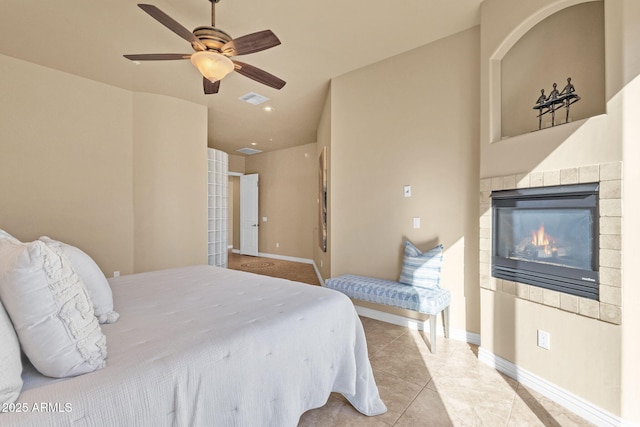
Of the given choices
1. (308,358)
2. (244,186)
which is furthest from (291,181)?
(308,358)

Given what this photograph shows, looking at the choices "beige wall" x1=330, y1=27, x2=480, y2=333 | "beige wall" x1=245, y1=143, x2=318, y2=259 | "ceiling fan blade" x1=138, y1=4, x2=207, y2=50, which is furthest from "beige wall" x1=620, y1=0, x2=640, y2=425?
"beige wall" x1=245, y1=143, x2=318, y2=259

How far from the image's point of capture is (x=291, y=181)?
7043mm

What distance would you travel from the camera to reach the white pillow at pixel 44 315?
898mm

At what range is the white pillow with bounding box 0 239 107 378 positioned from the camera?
898mm

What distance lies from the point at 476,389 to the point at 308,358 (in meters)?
1.35

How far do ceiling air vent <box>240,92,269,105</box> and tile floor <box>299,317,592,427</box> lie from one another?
3.60 meters

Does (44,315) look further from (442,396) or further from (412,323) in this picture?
(412,323)

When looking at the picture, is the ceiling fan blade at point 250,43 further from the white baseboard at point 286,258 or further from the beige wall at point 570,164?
the white baseboard at point 286,258

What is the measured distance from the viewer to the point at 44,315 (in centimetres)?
92

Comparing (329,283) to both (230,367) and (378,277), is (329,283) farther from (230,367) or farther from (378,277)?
(230,367)

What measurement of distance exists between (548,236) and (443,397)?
1320mm

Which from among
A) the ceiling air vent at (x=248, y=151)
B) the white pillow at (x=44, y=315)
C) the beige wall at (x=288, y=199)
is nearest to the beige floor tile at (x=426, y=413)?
the white pillow at (x=44, y=315)

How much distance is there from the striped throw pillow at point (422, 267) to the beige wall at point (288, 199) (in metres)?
3.86

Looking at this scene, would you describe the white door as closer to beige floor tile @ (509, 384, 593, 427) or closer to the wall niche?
the wall niche
